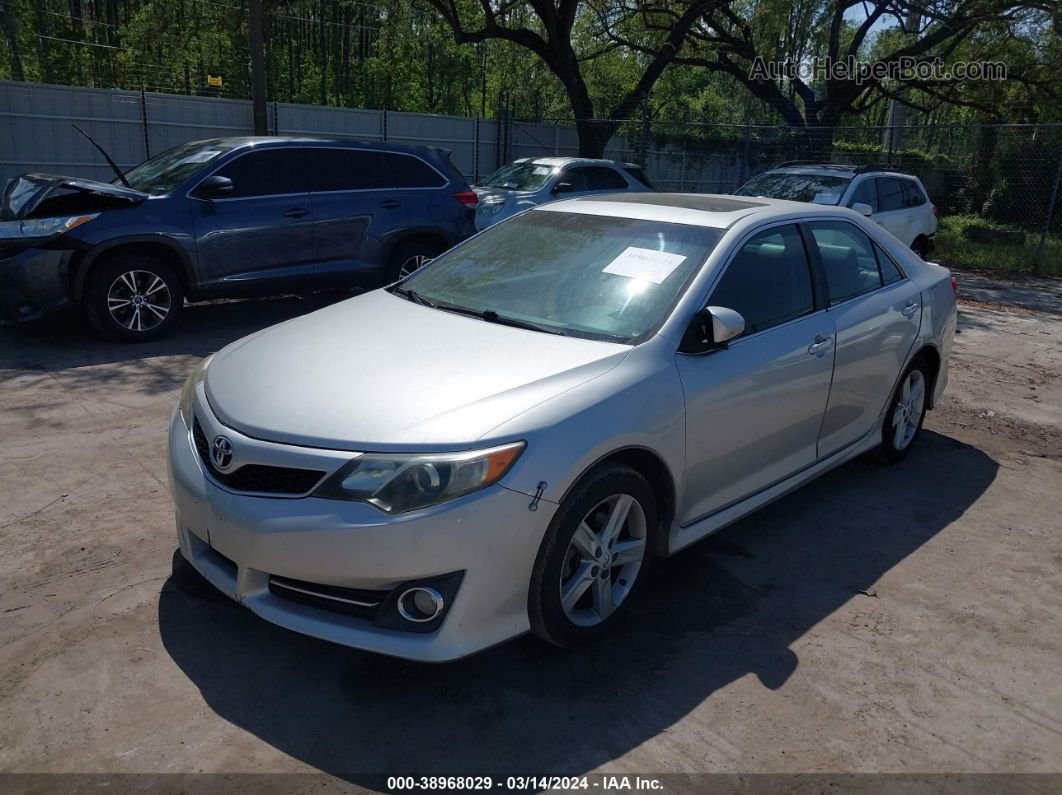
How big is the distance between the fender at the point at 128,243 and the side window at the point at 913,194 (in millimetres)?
9676

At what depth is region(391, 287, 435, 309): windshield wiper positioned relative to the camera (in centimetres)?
438

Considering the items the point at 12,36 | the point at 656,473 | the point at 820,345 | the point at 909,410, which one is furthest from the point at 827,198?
the point at 12,36

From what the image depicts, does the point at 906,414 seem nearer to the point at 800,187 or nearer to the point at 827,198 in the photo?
the point at 827,198

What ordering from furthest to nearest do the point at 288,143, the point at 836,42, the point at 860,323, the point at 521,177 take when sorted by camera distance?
the point at 836,42 < the point at 521,177 < the point at 288,143 < the point at 860,323

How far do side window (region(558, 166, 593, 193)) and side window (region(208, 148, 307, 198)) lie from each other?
5096 millimetres

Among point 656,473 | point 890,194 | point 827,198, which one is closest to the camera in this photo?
point 656,473

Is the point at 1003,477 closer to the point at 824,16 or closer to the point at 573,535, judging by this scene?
the point at 573,535

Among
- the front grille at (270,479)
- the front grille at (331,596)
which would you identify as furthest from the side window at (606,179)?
the front grille at (331,596)

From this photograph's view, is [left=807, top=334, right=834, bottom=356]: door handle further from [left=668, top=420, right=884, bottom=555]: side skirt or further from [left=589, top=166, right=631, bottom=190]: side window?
[left=589, top=166, right=631, bottom=190]: side window

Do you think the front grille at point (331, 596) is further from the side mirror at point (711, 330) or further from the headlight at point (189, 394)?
the side mirror at point (711, 330)

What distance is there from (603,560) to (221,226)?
19.5ft

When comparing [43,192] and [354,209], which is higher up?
[43,192]

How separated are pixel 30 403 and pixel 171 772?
13.8 ft

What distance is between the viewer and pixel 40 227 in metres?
7.31
